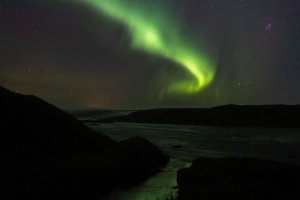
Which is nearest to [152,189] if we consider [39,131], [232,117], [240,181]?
[240,181]

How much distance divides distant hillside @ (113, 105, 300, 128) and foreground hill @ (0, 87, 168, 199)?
120 metres

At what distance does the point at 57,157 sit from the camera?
79.5 ft

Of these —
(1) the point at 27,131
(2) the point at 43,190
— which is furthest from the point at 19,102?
(2) the point at 43,190

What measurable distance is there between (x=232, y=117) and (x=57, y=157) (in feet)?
455

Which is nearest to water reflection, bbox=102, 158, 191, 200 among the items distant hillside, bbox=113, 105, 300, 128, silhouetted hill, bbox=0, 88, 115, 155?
silhouetted hill, bbox=0, 88, 115, 155

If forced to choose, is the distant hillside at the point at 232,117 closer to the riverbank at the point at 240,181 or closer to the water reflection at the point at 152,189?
the riverbank at the point at 240,181

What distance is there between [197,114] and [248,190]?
6313 inches

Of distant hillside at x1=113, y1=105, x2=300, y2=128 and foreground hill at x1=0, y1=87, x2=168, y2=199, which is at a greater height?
distant hillside at x1=113, y1=105, x2=300, y2=128

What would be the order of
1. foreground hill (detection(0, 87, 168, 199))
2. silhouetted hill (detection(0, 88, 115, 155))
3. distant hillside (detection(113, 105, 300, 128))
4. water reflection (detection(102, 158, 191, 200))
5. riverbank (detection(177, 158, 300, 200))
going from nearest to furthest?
riverbank (detection(177, 158, 300, 200)) → foreground hill (detection(0, 87, 168, 199)) → water reflection (detection(102, 158, 191, 200)) → silhouetted hill (detection(0, 88, 115, 155)) → distant hillside (detection(113, 105, 300, 128))

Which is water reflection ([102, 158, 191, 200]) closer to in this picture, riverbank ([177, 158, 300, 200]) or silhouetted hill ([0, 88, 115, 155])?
riverbank ([177, 158, 300, 200])

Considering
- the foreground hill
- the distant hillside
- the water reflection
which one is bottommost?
the water reflection

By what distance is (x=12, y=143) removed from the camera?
25.0 meters

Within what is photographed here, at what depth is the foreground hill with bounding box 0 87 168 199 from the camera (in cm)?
1744

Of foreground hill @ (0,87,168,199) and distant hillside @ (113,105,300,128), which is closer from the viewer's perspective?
foreground hill @ (0,87,168,199)
